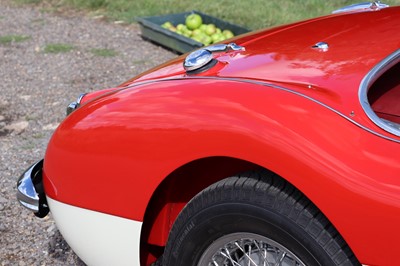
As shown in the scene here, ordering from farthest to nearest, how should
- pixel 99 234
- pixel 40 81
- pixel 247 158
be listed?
1. pixel 40 81
2. pixel 99 234
3. pixel 247 158

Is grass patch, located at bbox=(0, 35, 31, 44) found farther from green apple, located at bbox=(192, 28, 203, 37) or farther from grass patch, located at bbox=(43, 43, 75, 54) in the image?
green apple, located at bbox=(192, 28, 203, 37)

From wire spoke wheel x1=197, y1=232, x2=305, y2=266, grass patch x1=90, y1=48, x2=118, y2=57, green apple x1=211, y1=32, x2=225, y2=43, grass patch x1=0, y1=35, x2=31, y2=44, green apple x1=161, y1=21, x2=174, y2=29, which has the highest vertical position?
wire spoke wheel x1=197, y1=232, x2=305, y2=266

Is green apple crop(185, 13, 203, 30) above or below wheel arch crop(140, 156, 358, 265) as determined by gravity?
below

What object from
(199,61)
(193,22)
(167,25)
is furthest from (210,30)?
(199,61)

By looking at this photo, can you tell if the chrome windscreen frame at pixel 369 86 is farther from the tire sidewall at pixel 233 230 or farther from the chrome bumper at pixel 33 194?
the chrome bumper at pixel 33 194

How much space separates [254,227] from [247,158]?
22 centimetres

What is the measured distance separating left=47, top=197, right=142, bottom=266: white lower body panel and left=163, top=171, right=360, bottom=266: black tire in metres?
0.19

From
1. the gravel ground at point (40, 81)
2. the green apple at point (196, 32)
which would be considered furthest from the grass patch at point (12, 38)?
the green apple at point (196, 32)

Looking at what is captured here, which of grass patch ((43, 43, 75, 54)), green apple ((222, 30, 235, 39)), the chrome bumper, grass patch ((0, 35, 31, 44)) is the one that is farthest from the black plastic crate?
the chrome bumper

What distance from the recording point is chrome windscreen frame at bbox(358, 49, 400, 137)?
191cm

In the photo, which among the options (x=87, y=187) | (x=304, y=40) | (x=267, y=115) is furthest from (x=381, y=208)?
(x=87, y=187)

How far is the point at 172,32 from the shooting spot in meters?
6.75

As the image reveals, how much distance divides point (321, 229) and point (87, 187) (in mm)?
993

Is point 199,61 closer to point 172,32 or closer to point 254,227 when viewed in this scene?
point 254,227
